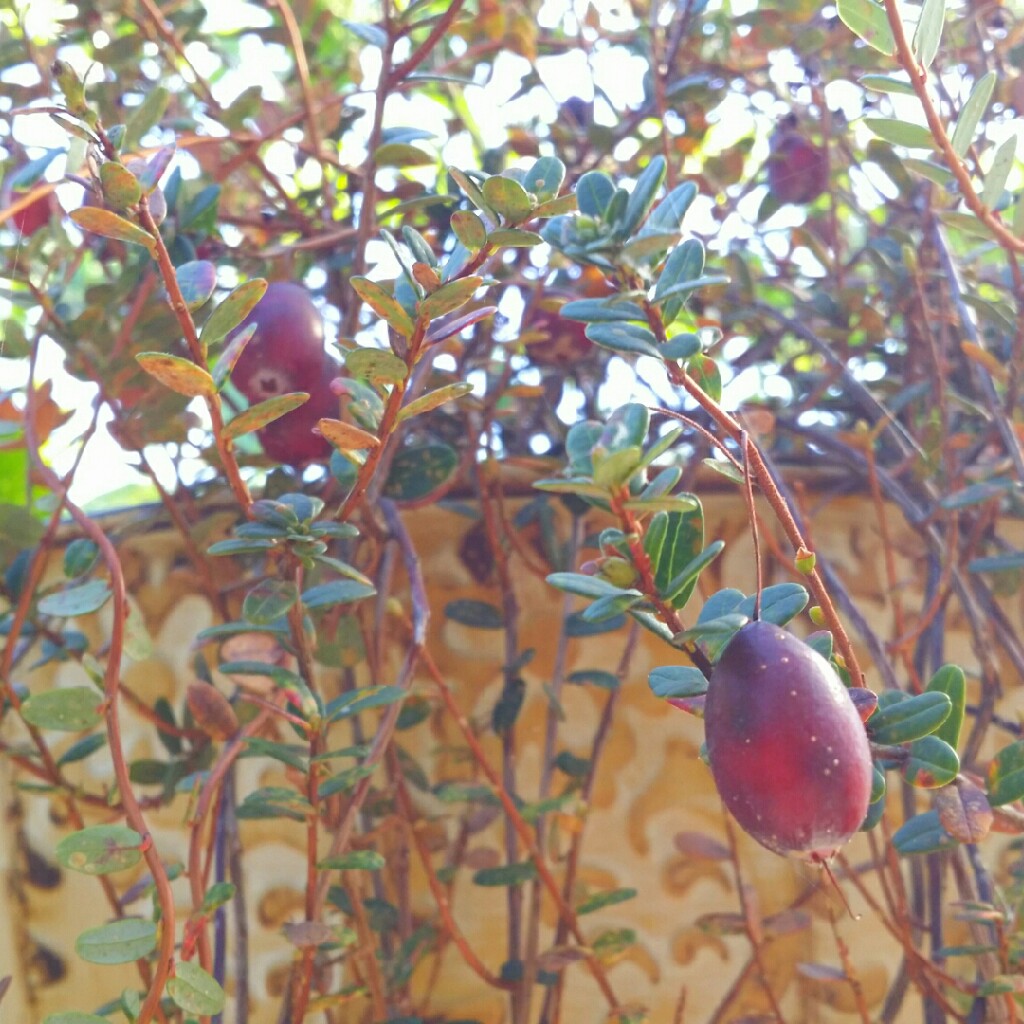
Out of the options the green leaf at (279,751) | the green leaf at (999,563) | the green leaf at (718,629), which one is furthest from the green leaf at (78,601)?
the green leaf at (999,563)

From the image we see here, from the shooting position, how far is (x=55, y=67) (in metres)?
0.45

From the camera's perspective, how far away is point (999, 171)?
54 cm

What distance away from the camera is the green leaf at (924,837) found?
20.6 inches

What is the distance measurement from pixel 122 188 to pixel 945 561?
0.56m

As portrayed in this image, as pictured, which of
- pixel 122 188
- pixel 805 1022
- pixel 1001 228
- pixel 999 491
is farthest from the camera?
pixel 805 1022

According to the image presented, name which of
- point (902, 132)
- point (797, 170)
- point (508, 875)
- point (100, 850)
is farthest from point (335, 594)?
point (797, 170)

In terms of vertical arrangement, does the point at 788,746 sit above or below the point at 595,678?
below

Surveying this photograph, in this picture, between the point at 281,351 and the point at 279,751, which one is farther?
the point at 281,351

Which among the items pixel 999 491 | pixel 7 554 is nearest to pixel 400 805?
pixel 7 554

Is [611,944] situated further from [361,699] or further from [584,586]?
[584,586]

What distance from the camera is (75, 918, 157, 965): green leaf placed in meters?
0.49

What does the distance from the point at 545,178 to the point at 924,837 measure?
14.1 inches

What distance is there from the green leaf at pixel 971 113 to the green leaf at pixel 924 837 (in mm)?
326

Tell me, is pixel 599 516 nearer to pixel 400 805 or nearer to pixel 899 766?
pixel 400 805
